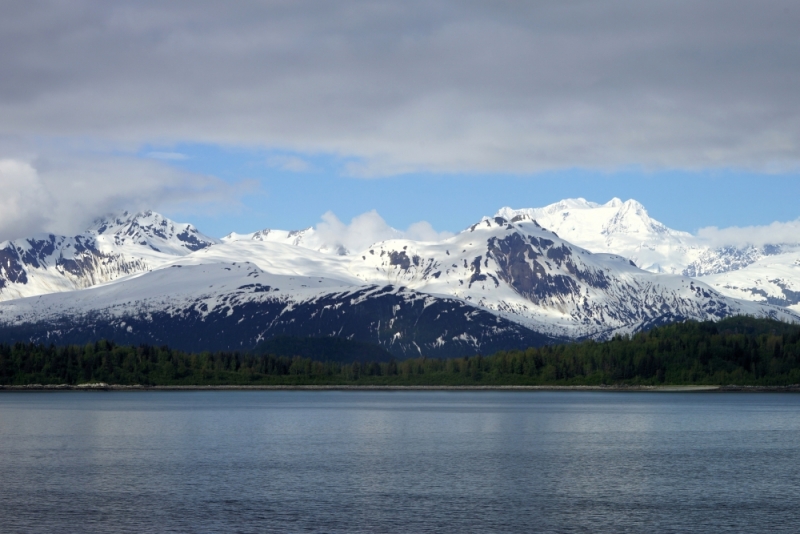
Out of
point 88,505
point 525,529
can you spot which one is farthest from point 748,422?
point 88,505

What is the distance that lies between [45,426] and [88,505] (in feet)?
292

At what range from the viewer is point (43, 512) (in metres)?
84.8

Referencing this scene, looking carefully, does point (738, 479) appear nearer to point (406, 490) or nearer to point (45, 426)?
point (406, 490)

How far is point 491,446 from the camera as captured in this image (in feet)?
452

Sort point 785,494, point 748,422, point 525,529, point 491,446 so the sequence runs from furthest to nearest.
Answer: point 748,422
point 491,446
point 785,494
point 525,529

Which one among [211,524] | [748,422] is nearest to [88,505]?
[211,524]

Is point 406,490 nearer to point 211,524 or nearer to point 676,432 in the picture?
point 211,524

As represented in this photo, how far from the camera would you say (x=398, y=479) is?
341 ft

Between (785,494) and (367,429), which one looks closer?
(785,494)

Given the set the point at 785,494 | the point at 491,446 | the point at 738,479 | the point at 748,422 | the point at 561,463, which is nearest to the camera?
the point at 785,494

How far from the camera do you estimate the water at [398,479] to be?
268 feet

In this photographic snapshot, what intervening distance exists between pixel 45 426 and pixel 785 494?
11883 cm

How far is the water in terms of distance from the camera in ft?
268

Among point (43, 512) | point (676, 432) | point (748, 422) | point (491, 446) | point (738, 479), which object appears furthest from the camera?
point (748, 422)
